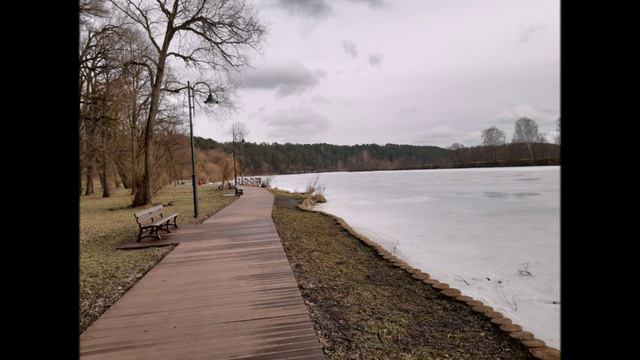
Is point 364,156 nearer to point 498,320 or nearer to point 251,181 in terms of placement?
point 251,181

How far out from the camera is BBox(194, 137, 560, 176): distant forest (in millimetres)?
62522

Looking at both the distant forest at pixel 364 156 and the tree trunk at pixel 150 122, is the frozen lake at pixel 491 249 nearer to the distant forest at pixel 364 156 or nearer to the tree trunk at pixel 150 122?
the tree trunk at pixel 150 122

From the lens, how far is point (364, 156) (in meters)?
112

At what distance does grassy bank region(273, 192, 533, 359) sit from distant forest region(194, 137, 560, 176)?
49506 mm

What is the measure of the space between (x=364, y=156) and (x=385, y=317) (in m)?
109

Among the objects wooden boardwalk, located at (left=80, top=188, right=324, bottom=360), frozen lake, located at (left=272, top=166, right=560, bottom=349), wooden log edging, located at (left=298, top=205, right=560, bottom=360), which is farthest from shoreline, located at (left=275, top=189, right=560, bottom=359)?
wooden boardwalk, located at (left=80, top=188, right=324, bottom=360)

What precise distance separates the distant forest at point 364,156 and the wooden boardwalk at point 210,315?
1933 inches

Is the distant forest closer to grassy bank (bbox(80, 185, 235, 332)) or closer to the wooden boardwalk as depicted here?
grassy bank (bbox(80, 185, 235, 332))

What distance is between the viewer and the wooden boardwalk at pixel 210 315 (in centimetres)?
283

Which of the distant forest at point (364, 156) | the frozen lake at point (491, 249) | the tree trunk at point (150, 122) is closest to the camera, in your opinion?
the frozen lake at point (491, 249)

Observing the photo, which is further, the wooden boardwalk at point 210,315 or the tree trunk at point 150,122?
the tree trunk at point 150,122

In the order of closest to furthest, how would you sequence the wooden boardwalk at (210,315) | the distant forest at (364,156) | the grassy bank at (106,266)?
the wooden boardwalk at (210,315) < the grassy bank at (106,266) < the distant forest at (364,156)

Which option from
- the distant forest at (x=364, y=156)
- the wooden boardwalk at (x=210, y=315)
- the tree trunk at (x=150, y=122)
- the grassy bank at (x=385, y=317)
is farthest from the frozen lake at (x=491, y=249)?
the distant forest at (x=364, y=156)
